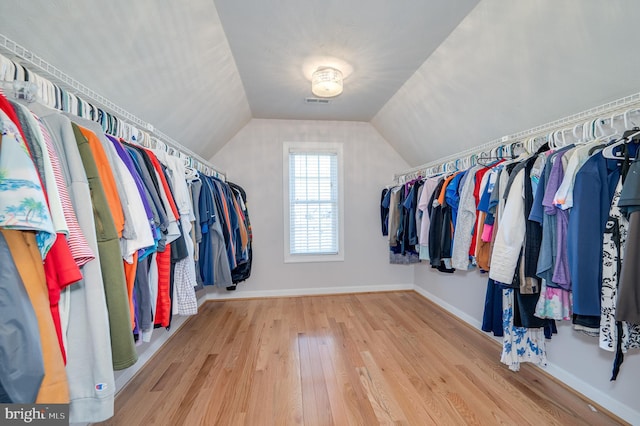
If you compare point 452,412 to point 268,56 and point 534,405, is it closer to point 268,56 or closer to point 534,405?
point 534,405

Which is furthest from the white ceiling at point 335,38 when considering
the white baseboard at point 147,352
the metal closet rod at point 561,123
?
the white baseboard at point 147,352

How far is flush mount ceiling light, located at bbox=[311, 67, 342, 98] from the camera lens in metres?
2.10

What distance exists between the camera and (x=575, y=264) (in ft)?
3.70

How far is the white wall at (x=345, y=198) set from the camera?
349 cm

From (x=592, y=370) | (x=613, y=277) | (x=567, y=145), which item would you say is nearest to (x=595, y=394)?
(x=592, y=370)

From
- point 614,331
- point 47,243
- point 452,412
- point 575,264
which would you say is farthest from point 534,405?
point 47,243

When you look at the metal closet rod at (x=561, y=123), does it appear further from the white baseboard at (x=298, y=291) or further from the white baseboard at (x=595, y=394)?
the white baseboard at (x=298, y=291)

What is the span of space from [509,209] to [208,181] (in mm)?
2125

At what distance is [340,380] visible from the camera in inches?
69.1

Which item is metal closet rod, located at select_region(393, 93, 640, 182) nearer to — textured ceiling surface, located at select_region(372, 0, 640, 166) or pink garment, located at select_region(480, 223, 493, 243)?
textured ceiling surface, located at select_region(372, 0, 640, 166)

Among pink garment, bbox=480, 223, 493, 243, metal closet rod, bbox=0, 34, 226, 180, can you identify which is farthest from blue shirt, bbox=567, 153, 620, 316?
metal closet rod, bbox=0, 34, 226, 180

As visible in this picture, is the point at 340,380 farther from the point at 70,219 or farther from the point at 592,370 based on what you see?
the point at 70,219

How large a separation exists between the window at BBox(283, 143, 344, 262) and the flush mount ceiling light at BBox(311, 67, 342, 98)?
4.62ft

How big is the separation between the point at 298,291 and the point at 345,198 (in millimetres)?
1489
